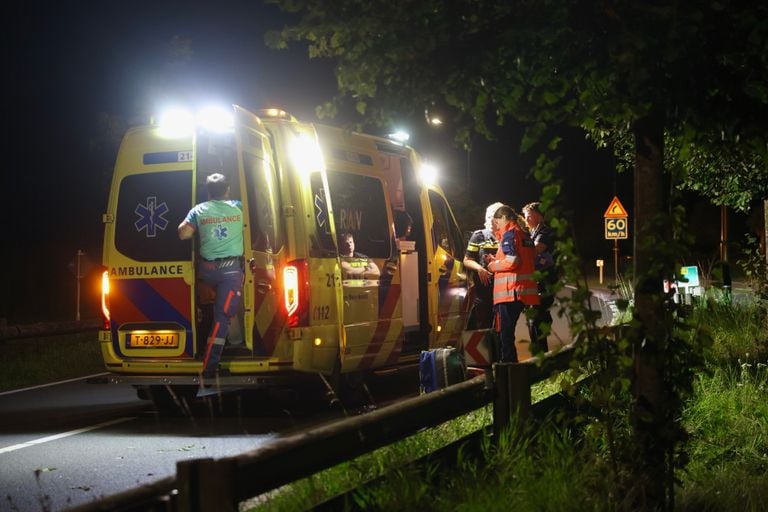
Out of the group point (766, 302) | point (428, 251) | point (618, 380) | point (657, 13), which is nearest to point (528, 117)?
point (657, 13)

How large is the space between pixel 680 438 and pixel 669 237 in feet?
3.20

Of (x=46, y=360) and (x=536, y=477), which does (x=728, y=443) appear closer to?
(x=536, y=477)

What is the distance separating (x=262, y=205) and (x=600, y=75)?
14.4ft

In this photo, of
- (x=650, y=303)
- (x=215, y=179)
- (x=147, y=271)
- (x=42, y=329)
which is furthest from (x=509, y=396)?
(x=42, y=329)

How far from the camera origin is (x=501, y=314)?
10.4 m

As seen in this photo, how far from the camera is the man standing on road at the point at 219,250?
29.9 feet

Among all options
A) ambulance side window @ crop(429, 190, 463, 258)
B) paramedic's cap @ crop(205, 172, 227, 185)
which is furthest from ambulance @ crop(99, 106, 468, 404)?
ambulance side window @ crop(429, 190, 463, 258)

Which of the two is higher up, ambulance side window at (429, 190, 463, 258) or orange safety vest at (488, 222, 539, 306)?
ambulance side window at (429, 190, 463, 258)

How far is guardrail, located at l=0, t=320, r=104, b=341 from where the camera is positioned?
543 inches

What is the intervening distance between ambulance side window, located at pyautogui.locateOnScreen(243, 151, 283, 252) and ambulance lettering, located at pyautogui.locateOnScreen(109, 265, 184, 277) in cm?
74

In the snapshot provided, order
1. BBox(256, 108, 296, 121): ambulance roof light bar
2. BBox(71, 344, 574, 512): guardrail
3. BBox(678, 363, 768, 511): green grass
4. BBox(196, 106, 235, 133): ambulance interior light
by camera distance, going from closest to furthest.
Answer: BBox(71, 344, 574, 512): guardrail, BBox(678, 363, 768, 511): green grass, BBox(196, 106, 235, 133): ambulance interior light, BBox(256, 108, 296, 121): ambulance roof light bar

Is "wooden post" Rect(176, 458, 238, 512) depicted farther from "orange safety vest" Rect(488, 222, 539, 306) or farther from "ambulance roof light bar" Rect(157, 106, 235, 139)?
"orange safety vest" Rect(488, 222, 539, 306)

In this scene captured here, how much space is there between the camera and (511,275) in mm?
10359

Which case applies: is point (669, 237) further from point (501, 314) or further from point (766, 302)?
point (766, 302)
